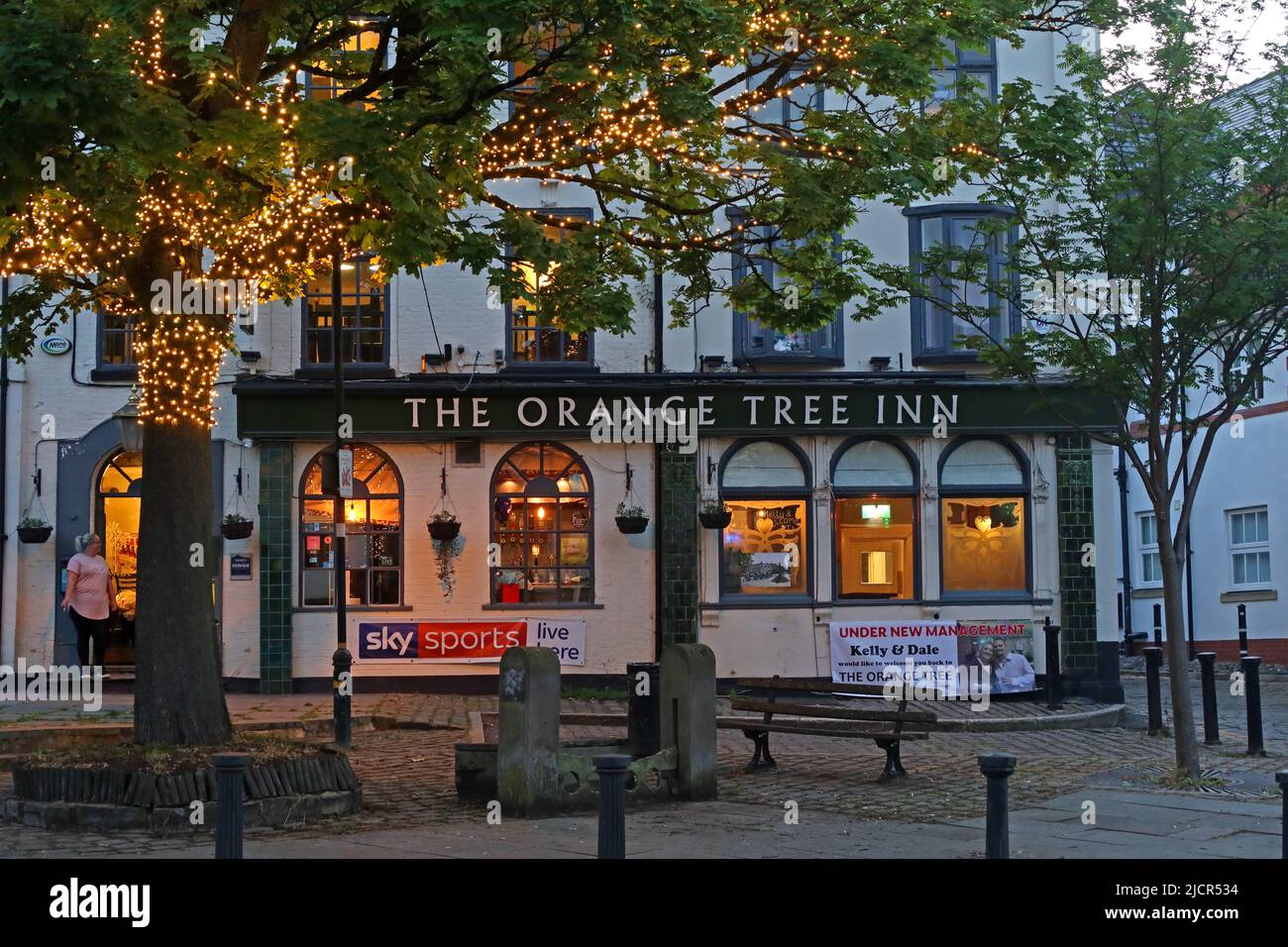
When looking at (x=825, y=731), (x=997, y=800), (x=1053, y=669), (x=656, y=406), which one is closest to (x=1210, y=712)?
(x=1053, y=669)

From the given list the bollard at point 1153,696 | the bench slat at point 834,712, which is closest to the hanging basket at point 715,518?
the bollard at point 1153,696

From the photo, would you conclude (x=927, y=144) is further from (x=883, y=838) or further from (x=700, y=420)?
(x=700, y=420)

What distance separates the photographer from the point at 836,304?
46.7ft

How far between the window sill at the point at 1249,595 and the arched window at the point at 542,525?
14.7 m

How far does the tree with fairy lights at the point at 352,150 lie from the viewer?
10.7 meters

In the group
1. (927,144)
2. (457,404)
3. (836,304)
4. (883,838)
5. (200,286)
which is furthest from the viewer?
(457,404)

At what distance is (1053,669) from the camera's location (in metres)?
21.0

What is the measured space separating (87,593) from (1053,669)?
12537 millimetres

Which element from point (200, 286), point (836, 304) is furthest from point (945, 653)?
point (200, 286)

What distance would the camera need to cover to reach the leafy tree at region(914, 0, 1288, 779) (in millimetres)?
13656

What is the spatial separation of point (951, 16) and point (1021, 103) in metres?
0.99

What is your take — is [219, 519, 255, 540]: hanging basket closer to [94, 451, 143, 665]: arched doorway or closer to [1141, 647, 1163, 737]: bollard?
[94, 451, 143, 665]: arched doorway

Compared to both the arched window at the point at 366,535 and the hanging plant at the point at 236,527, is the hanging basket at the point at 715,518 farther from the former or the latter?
the hanging plant at the point at 236,527

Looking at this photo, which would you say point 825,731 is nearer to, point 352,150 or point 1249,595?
point 352,150
